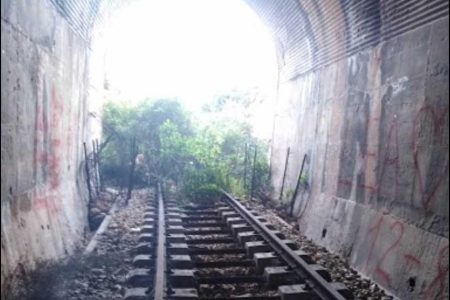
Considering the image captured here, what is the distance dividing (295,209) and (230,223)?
2429mm

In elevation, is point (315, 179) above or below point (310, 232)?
above

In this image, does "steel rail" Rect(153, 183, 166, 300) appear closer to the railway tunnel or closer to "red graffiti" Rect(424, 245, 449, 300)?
the railway tunnel

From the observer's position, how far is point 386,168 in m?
6.80

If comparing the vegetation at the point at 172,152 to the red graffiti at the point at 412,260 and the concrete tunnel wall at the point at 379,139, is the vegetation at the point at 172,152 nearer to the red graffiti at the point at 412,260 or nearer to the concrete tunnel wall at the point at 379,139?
the concrete tunnel wall at the point at 379,139

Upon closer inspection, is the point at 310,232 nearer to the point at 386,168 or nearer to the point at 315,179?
the point at 315,179

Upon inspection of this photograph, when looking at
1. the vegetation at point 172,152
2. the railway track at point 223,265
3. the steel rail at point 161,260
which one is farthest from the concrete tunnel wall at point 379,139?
the vegetation at point 172,152

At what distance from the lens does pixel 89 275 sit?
20.2ft

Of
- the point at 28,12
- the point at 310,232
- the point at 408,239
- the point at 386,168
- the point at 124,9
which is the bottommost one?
the point at 310,232

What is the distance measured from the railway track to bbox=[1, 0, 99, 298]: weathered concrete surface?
120 centimetres

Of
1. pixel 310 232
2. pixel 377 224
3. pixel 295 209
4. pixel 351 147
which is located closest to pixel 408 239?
pixel 377 224

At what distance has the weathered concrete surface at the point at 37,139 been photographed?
4.97m

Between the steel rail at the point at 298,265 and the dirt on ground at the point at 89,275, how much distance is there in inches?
83.8

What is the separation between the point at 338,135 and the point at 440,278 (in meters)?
4.27

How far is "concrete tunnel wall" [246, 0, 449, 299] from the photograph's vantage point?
5.54 meters
